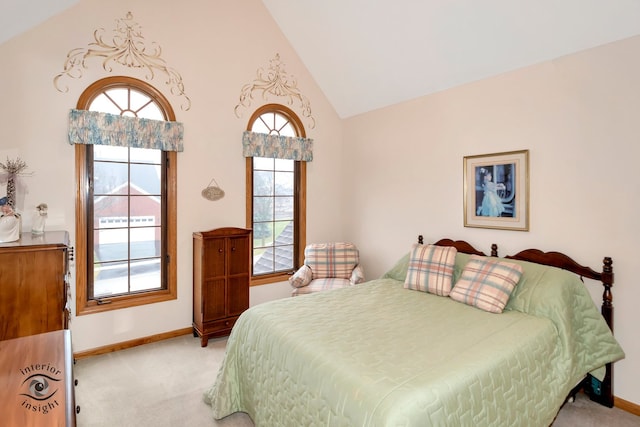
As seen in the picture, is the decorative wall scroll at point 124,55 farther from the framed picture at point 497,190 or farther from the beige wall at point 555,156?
the framed picture at point 497,190

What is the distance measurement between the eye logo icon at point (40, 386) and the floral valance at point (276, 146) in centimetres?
320

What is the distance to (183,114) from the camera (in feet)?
12.1

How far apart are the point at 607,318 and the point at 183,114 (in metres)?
4.12

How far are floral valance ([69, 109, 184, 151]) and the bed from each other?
203 centimetres

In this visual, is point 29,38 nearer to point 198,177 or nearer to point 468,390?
point 198,177

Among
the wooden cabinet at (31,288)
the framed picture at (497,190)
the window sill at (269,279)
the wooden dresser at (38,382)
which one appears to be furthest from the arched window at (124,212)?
the framed picture at (497,190)

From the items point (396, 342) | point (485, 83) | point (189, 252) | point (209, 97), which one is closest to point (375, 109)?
point (485, 83)

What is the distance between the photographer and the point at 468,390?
164 centimetres

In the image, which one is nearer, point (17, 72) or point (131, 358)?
point (17, 72)

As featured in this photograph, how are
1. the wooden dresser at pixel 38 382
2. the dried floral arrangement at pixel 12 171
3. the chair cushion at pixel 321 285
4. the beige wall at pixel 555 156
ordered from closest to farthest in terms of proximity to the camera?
the wooden dresser at pixel 38 382 → the beige wall at pixel 555 156 → the dried floral arrangement at pixel 12 171 → the chair cushion at pixel 321 285

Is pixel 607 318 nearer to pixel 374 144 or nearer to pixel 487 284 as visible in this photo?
pixel 487 284

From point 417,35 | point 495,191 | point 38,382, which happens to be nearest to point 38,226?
point 38,382

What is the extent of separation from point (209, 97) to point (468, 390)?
3.58 meters

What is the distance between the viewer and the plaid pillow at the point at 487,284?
8.42ft
